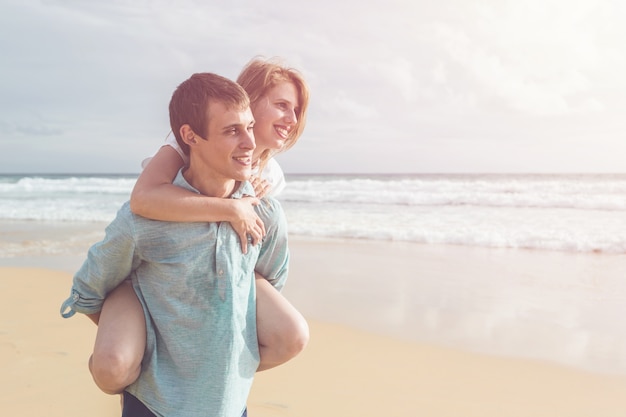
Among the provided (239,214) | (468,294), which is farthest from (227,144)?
(468,294)

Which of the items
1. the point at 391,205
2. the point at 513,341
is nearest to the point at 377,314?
the point at 513,341

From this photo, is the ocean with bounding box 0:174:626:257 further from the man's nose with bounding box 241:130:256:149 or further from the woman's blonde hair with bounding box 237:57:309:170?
the man's nose with bounding box 241:130:256:149

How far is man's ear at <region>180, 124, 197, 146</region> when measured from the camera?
227 cm

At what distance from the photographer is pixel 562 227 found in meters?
10.4

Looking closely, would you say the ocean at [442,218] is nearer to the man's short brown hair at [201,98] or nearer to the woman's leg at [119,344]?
the woman's leg at [119,344]

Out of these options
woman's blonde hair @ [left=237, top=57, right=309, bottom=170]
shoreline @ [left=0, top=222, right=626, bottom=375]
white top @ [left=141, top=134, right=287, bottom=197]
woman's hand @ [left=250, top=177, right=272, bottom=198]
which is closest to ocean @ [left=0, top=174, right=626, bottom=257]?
shoreline @ [left=0, top=222, right=626, bottom=375]

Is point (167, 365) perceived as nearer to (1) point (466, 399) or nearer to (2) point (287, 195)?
(1) point (466, 399)

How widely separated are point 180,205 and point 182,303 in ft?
1.29

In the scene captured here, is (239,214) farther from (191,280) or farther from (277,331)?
(277,331)

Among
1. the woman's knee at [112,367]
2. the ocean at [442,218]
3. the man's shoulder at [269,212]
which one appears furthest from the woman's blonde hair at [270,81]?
the ocean at [442,218]

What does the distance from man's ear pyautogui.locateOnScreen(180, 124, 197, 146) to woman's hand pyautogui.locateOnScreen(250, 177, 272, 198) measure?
467mm

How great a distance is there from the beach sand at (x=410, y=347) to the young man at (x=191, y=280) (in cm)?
90

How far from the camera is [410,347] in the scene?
3945 mm

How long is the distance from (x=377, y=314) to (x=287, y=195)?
1566 cm
